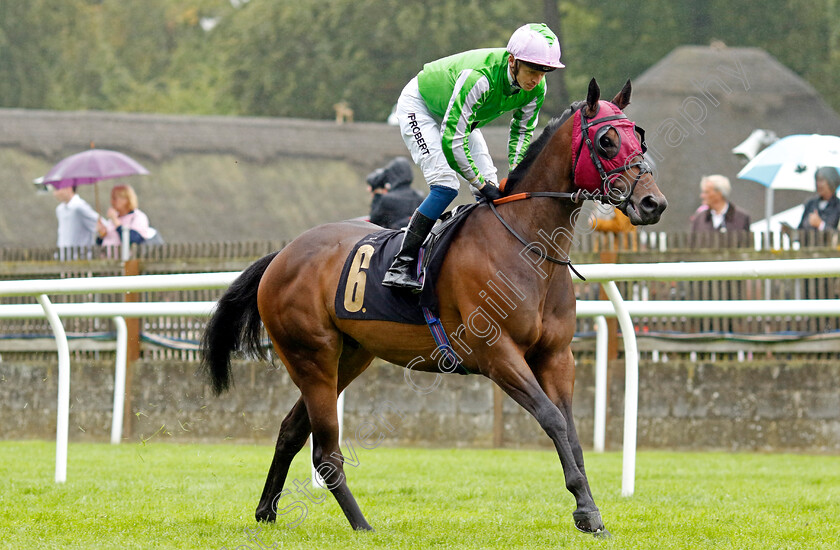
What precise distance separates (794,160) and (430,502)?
195 inches

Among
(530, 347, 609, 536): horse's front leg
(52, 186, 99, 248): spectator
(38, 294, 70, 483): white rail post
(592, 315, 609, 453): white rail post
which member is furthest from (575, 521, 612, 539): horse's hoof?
(52, 186, 99, 248): spectator

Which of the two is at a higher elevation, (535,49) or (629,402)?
(535,49)

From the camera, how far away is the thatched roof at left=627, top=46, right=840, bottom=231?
2381 centimetres

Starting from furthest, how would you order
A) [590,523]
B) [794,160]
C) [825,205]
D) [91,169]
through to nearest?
1. [91,169]
2. [825,205]
3. [794,160]
4. [590,523]

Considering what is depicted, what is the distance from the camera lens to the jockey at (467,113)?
17.6ft

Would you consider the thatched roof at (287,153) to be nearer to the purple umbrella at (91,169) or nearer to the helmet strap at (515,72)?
the purple umbrella at (91,169)

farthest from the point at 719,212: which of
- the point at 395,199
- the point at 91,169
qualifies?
the point at 91,169

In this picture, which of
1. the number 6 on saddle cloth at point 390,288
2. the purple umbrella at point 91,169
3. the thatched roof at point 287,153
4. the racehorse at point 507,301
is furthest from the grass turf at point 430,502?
the thatched roof at point 287,153

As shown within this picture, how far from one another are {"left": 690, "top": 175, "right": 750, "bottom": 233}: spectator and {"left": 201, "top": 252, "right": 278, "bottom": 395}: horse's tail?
5.65 m

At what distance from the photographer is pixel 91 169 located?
499 inches

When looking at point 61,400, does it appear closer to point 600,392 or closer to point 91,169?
point 600,392

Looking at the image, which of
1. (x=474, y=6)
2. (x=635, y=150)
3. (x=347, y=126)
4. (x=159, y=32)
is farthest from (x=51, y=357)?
(x=159, y=32)

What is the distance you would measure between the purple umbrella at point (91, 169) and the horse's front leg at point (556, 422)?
8.16 meters

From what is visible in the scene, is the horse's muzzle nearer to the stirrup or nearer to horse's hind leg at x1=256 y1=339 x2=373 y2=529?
the stirrup
